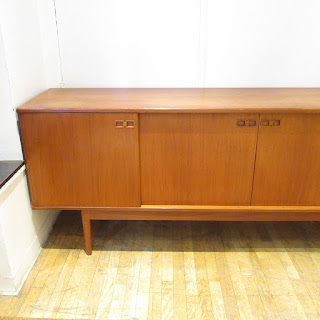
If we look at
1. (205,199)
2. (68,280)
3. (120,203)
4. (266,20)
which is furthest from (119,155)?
(266,20)

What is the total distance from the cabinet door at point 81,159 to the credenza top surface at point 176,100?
41 millimetres

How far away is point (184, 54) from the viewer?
1971mm

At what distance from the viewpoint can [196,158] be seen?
1675 mm

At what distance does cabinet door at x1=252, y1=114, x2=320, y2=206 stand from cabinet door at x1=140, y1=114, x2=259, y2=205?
0.05 m

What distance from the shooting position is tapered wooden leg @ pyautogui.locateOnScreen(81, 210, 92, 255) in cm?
182

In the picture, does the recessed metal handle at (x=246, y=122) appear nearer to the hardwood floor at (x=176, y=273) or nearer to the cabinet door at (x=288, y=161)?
the cabinet door at (x=288, y=161)

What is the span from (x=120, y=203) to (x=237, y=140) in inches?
25.3

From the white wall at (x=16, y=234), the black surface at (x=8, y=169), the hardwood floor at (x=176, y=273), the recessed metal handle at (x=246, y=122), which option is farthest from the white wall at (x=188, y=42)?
the hardwood floor at (x=176, y=273)

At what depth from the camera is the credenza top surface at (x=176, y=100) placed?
1569 mm

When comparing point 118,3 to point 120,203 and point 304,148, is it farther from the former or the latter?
point 304,148

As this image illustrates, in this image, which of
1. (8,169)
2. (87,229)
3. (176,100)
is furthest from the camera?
(87,229)

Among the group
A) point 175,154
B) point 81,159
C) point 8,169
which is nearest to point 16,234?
point 8,169

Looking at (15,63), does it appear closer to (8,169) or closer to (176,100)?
(8,169)

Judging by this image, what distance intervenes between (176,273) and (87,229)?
1.67 feet
